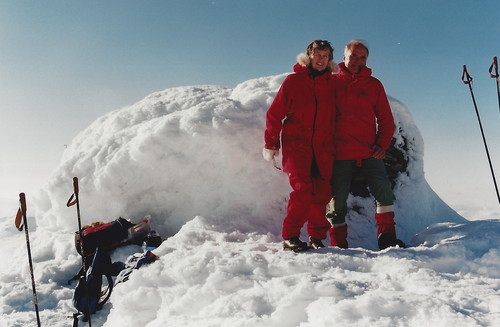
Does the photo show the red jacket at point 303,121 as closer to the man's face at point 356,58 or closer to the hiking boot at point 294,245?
the man's face at point 356,58

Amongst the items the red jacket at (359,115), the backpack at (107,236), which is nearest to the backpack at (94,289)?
the backpack at (107,236)

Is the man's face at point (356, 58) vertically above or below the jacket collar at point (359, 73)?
above

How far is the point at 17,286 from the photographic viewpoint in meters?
4.27

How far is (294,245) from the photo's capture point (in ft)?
11.4

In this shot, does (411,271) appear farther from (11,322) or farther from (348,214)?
(11,322)

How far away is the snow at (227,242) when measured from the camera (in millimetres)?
2379

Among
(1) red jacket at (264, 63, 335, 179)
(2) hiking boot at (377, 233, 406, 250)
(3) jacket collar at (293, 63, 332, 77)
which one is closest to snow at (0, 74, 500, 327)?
(2) hiking boot at (377, 233, 406, 250)

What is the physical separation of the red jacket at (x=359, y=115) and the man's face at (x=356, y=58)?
0.18 ft

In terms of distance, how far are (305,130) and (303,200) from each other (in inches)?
26.5

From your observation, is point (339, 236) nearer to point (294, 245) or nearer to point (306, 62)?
point (294, 245)

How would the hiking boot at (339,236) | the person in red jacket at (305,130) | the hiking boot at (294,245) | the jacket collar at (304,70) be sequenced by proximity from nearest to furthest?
the hiking boot at (294,245) < the person in red jacket at (305,130) < the jacket collar at (304,70) < the hiking boot at (339,236)

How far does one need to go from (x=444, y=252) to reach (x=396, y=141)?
9.74ft

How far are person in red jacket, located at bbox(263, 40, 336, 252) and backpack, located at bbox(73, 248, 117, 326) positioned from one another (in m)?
1.79

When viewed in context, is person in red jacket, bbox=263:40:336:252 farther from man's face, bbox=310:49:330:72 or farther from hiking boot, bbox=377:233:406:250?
hiking boot, bbox=377:233:406:250
